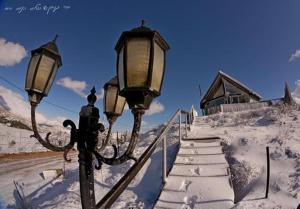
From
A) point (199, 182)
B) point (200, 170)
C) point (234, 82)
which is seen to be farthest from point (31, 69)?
point (234, 82)

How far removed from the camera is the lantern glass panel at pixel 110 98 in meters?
2.92

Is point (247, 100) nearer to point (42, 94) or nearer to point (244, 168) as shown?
point (244, 168)

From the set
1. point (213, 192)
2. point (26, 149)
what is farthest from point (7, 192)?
point (26, 149)

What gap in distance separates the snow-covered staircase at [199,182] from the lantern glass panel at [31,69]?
3276 millimetres

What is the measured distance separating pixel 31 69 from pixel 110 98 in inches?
35.9

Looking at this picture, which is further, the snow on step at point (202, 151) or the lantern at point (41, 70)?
the snow on step at point (202, 151)

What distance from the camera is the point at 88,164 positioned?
183 cm

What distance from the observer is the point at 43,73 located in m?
2.47

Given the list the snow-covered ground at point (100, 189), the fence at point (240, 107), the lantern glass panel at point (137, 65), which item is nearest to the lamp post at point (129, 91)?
the lantern glass panel at point (137, 65)

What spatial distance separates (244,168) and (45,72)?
4.76 m

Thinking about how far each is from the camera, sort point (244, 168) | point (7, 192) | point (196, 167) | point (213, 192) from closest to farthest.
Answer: point (213, 192), point (244, 168), point (196, 167), point (7, 192)

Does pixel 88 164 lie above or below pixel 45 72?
below

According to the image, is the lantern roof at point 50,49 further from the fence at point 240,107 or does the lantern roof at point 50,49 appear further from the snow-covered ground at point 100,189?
the fence at point 240,107

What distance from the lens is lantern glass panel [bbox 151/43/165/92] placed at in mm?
1723
